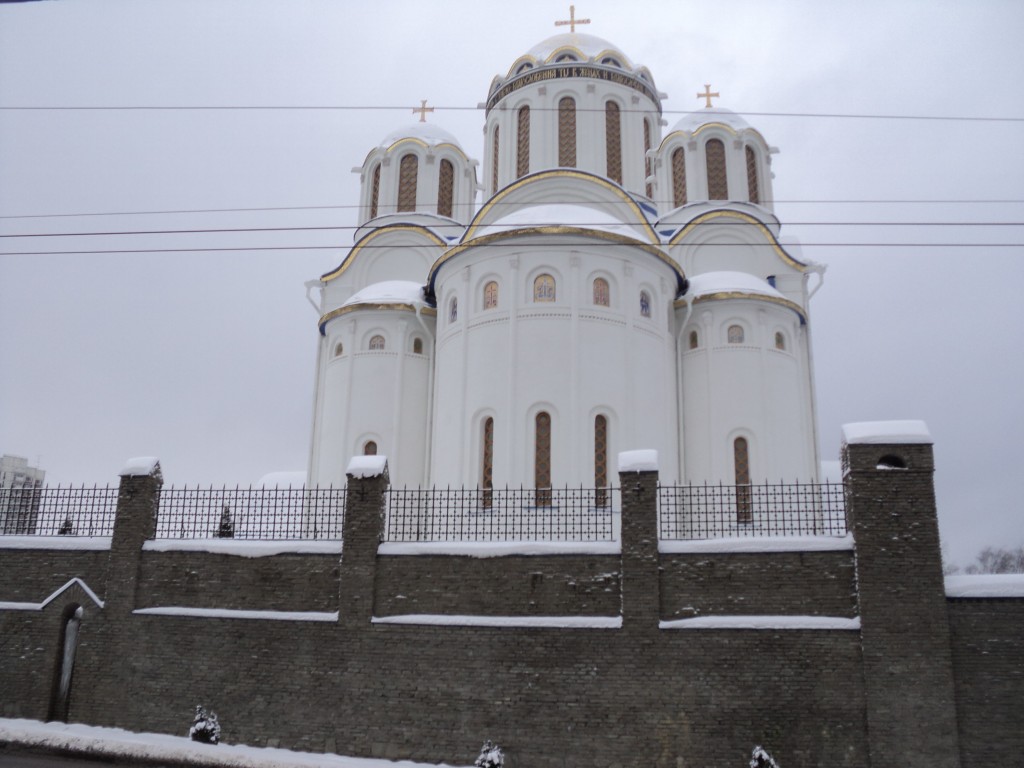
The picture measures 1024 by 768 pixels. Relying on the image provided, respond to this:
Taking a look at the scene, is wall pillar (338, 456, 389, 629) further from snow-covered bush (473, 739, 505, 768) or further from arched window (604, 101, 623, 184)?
arched window (604, 101, 623, 184)

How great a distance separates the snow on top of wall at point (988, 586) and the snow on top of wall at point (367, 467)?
6.41m

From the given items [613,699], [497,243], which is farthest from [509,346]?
[613,699]

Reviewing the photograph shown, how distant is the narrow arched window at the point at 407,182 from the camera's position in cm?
2473

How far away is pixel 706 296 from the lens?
19609 millimetres

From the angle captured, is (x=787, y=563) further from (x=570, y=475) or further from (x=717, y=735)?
(x=570, y=475)

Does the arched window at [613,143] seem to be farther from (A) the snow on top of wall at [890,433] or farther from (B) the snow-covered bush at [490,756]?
(B) the snow-covered bush at [490,756]

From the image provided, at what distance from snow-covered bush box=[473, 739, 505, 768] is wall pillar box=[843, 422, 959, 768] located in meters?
3.75

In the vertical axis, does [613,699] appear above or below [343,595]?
below

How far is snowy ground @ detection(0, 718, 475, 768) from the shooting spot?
31.7 feet

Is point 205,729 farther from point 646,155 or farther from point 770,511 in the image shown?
point 646,155

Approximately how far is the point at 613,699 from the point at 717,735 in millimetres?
1115

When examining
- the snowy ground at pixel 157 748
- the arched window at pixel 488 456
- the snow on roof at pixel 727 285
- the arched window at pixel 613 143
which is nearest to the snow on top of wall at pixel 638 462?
the snowy ground at pixel 157 748

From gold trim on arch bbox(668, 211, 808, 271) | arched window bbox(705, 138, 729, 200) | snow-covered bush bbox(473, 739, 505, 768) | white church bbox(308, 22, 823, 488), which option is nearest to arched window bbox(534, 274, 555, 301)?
white church bbox(308, 22, 823, 488)

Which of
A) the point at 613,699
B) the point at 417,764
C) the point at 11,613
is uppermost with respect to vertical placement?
the point at 11,613
